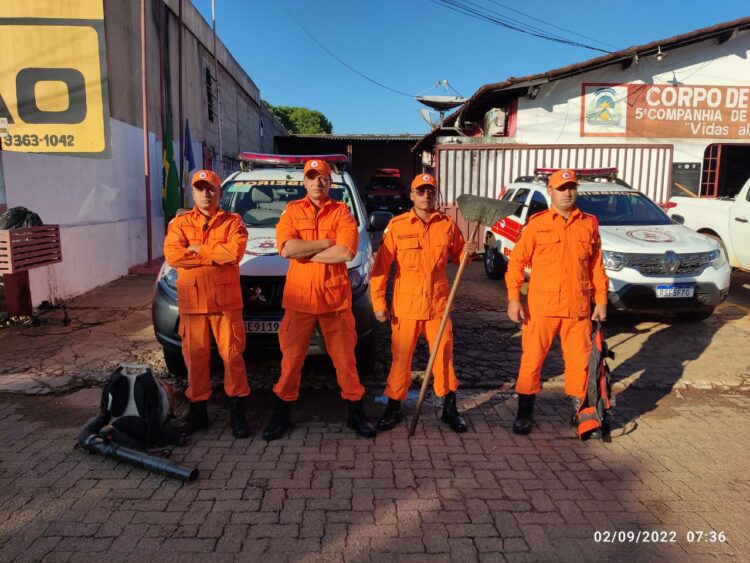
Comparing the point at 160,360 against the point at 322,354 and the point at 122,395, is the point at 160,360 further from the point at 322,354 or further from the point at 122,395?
the point at 322,354

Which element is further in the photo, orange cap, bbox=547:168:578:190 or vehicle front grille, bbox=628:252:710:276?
vehicle front grille, bbox=628:252:710:276

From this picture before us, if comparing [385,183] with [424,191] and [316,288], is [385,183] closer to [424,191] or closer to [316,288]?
[424,191]

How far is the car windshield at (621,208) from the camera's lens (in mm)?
7004

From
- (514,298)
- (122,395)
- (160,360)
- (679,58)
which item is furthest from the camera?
(679,58)

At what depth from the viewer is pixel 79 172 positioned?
798 centimetres

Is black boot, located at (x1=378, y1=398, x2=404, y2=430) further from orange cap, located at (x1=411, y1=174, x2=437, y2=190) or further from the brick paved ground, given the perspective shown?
orange cap, located at (x1=411, y1=174, x2=437, y2=190)

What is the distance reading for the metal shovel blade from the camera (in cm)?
367

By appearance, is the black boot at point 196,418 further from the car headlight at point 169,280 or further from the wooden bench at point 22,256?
the wooden bench at point 22,256

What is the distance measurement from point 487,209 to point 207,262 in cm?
193

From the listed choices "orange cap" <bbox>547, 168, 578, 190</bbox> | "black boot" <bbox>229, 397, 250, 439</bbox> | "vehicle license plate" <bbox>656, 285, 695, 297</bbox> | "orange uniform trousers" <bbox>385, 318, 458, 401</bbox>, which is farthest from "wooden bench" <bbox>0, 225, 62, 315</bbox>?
"vehicle license plate" <bbox>656, 285, 695, 297</bbox>

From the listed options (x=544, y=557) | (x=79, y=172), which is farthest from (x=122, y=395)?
(x=79, y=172)

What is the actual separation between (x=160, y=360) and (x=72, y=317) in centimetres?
219

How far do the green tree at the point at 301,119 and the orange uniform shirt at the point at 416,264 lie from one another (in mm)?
57165
